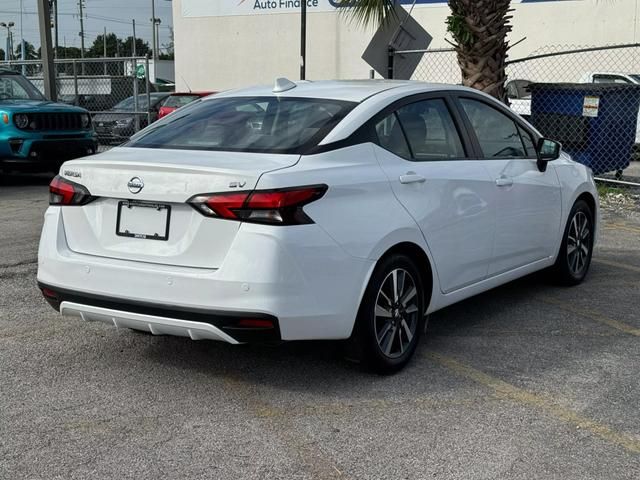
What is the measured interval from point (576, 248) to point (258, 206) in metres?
3.62

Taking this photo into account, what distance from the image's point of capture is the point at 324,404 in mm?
Answer: 4207

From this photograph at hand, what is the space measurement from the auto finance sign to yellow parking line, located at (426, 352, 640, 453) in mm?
26344

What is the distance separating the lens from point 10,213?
10281mm

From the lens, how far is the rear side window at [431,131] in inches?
193

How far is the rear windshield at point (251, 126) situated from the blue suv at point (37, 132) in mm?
8279

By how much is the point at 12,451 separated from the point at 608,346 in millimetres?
3493

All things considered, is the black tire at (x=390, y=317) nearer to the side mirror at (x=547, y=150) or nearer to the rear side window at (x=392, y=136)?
the rear side window at (x=392, y=136)

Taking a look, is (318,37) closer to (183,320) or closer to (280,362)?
(280,362)

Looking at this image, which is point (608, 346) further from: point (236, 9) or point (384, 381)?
point (236, 9)

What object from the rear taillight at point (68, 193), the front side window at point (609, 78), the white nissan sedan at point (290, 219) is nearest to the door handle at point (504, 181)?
the white nissan sedan at point (290, 219)

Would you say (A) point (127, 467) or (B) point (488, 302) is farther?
(B) point (488, 302)

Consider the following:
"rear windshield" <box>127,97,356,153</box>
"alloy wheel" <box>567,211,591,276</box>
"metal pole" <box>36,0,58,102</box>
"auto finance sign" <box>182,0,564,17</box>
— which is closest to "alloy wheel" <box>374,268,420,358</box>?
"rear windshield" <box>127,97,356,153</box>

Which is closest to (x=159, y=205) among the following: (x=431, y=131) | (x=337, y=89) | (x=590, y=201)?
(x=337, y=89)

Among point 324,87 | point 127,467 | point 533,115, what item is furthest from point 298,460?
point 533,115
